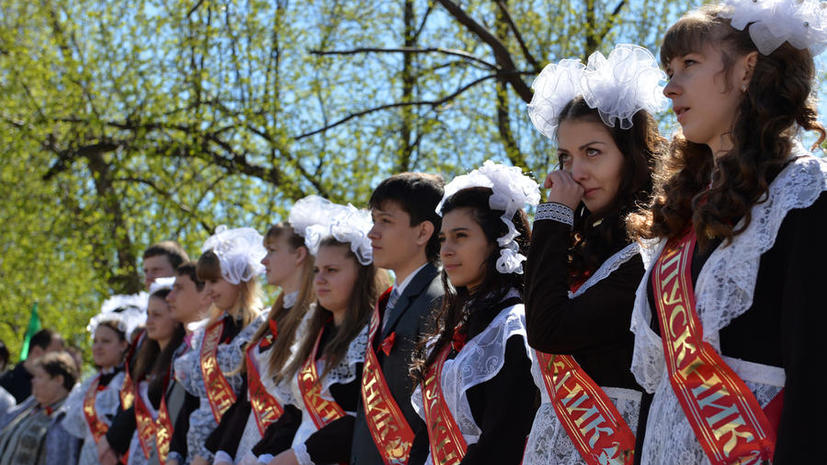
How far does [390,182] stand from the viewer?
4.50 m

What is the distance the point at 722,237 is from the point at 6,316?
14786mm

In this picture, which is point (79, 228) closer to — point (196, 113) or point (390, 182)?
point (196, 113)

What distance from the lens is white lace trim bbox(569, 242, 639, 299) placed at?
282 centimetres

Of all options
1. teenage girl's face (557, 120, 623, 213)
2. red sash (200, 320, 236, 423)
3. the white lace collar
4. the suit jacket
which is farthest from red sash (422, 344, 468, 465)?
red sash (200, 320, 236, 423)

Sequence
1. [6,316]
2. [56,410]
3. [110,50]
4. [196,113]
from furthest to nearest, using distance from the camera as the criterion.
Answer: [6,316] < [110,50] < [196,113] < [56,410]

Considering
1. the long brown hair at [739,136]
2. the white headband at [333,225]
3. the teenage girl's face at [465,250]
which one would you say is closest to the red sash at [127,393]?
the white headband at [333,225]

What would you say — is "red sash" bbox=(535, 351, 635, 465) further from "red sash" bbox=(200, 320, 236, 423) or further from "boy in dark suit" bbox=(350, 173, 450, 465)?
"red sash" bbox=(200, 320, 236, 423)

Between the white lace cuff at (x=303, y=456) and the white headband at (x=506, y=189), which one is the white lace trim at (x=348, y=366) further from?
the white headband at (x=506, y=189)

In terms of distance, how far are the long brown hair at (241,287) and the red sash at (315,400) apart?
135 centimetres

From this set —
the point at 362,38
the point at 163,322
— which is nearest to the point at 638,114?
the point at 163,322

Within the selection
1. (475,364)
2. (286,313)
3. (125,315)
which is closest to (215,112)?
Answer: (125,315)

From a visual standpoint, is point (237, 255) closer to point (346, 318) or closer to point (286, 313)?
point (286, 313)

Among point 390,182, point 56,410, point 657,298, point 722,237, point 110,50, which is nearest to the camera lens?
point 722,237

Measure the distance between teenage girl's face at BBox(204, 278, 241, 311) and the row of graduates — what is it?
2.75 ft
